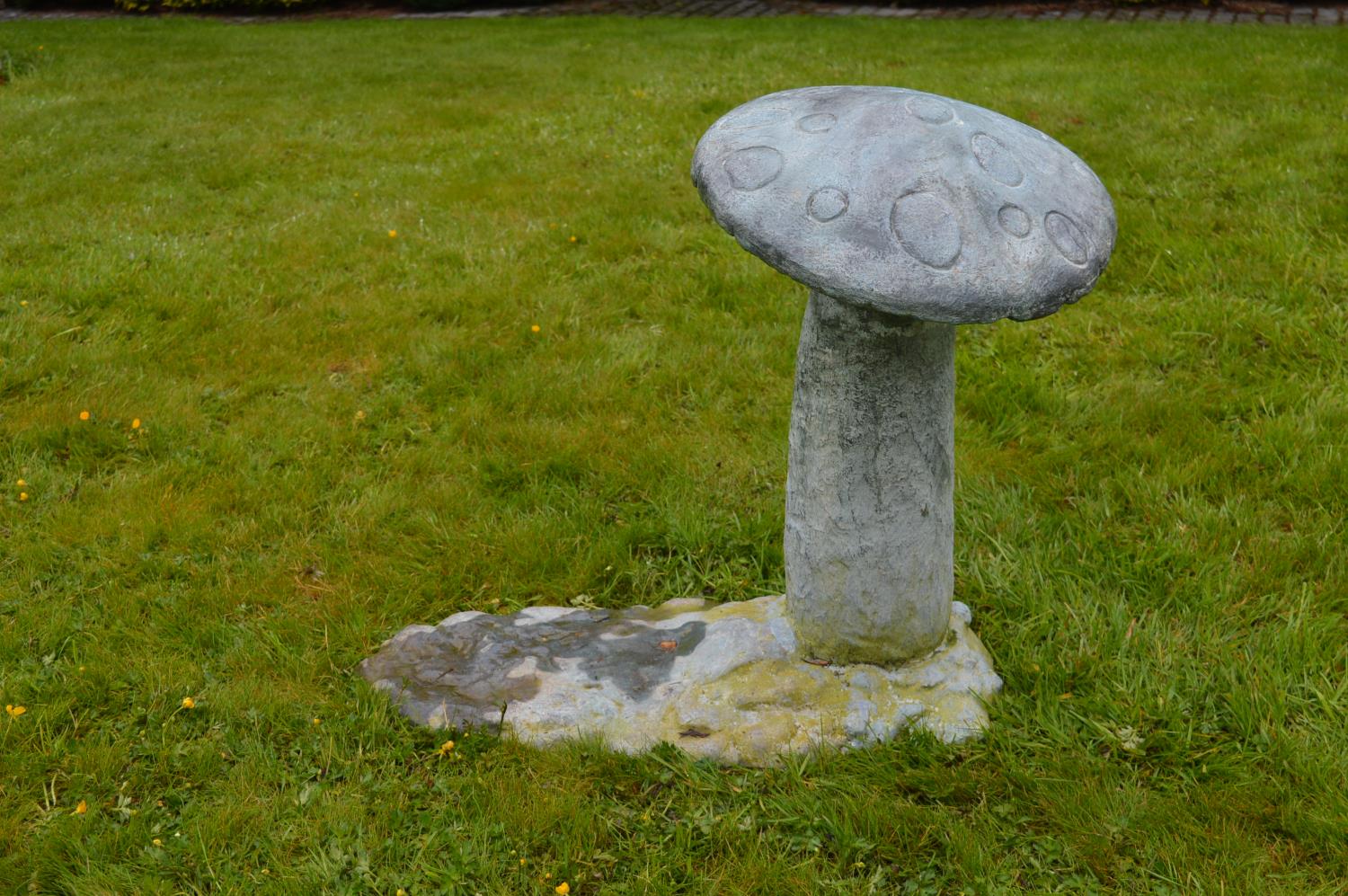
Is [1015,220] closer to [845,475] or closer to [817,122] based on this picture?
[817,122]

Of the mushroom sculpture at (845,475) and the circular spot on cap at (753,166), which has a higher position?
the circular spot on cap at (753,166)

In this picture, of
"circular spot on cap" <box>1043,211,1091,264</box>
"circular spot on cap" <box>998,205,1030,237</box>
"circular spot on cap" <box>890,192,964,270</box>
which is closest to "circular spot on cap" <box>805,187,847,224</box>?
"circular spot on cap" <box>890,192,964,270</box>

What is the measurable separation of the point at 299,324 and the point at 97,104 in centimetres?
531

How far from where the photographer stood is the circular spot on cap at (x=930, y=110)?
2.41m

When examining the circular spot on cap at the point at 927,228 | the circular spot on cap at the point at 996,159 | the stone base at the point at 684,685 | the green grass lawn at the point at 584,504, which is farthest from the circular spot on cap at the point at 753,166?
the green grass lawn at the point at 584,504

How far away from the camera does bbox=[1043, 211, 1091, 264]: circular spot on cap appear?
7.35 ft

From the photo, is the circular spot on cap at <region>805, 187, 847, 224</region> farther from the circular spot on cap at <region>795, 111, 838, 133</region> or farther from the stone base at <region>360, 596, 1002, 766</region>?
the stone base at <region>360, 596, 1002, 766</region>

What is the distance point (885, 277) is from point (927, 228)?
0.50ft

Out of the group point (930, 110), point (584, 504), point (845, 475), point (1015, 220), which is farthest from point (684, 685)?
point (930, 110)

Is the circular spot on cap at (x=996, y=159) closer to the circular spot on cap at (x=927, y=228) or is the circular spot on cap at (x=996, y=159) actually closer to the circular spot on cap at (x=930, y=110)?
the circular spot on cap at (x=930, y=110)

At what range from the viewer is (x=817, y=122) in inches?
95.5

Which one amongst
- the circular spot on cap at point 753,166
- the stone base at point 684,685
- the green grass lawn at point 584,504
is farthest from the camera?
the stone base at point 684,685

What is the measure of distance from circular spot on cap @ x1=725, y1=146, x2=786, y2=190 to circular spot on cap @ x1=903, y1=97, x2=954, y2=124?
355 millimetres

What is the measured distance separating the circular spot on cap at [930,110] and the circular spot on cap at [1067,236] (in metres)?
0.34
